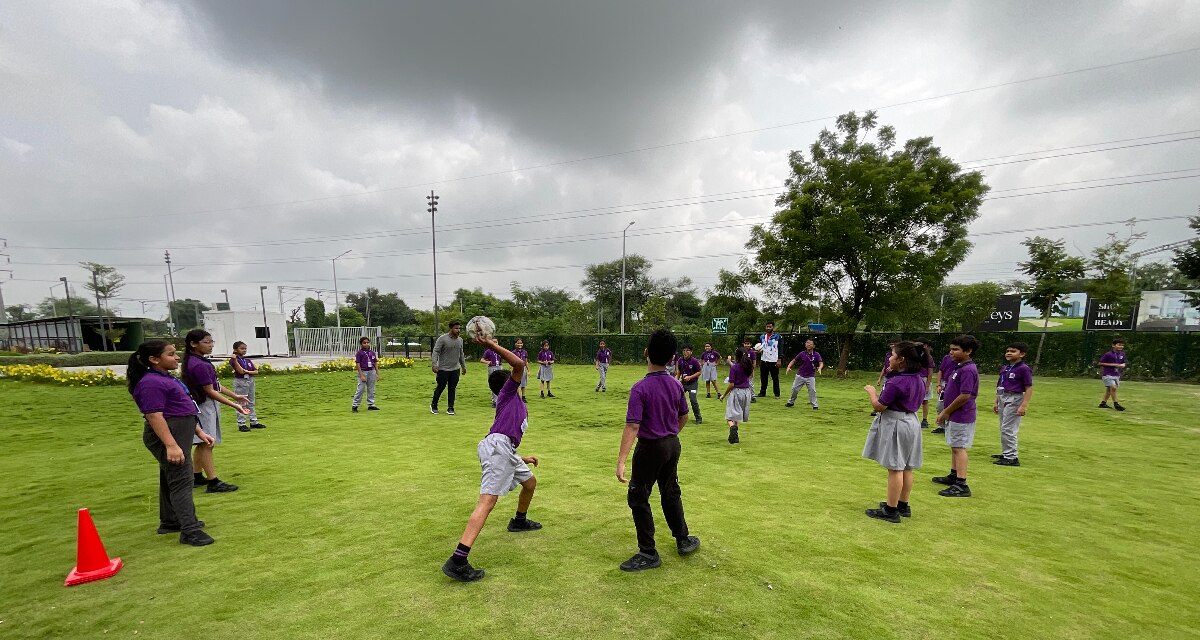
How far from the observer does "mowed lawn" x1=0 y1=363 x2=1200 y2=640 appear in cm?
294

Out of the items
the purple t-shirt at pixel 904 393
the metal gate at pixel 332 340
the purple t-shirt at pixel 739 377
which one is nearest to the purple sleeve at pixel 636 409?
the purple t-shirt at pixel 904 393

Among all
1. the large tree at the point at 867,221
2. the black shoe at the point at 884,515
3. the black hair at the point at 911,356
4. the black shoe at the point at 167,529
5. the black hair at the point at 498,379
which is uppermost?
the large tree at the point at 867,221

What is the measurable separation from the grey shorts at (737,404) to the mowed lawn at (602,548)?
0.56 m

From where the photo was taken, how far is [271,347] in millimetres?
32031

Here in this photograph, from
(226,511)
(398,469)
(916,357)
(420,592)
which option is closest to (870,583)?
(916,357)

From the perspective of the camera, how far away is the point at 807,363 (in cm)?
1183

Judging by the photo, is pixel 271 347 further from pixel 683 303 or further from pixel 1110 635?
pixel 683 303

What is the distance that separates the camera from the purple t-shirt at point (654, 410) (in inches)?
137

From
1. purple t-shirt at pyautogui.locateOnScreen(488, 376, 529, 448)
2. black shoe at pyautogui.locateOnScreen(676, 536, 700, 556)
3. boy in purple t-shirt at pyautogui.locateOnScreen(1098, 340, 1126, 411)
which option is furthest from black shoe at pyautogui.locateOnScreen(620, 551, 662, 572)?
boy in purple t-shirt at pyautogui.locateOnScreen(1098, 340, 1126, 411)

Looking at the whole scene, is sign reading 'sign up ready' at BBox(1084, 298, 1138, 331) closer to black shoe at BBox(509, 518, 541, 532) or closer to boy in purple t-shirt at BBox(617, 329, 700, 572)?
boy in purple t-shirt at BBox(617, 329, 700, 572)

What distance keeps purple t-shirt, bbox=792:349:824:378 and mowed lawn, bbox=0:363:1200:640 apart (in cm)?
378

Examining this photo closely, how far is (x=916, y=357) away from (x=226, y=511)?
7101 mm

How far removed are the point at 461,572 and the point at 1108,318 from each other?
39.0 m

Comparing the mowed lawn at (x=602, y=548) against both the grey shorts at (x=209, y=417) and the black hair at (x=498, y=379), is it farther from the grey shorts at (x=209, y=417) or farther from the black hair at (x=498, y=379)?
the black hair at (x=498, y=379)
